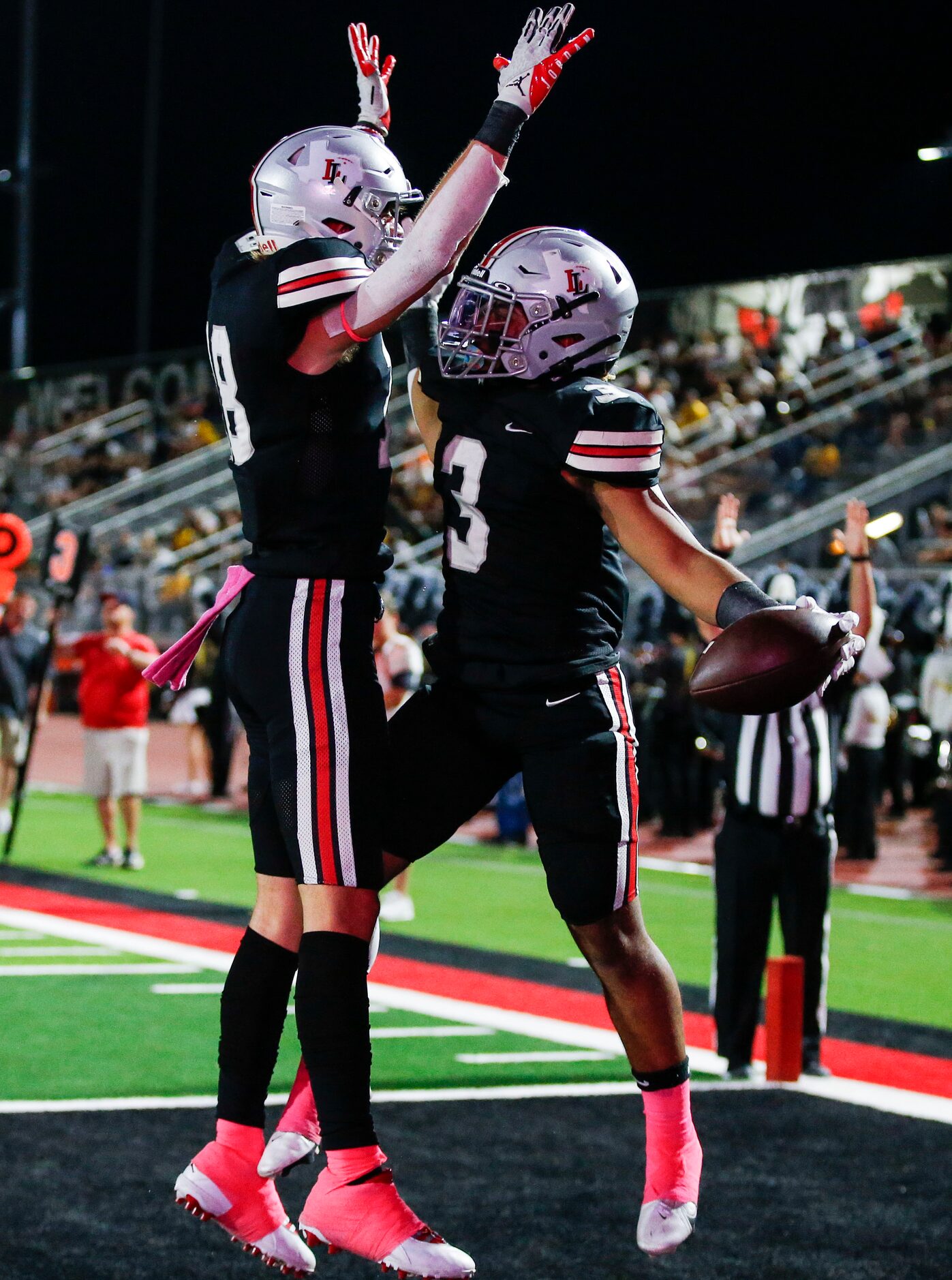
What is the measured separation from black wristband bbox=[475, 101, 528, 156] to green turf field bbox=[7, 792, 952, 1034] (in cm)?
519

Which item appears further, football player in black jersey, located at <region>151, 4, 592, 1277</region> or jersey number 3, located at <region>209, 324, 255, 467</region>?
jersey number 3, located at <region>209, 324, 255, 467</region>

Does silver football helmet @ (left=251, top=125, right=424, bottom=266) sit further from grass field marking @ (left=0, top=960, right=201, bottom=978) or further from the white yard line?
grass field marking @ (left=0, top=960, right=201, bottom=978)

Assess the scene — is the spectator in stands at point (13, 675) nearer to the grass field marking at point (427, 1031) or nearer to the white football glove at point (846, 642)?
the grass field marking at point (427, 1031)

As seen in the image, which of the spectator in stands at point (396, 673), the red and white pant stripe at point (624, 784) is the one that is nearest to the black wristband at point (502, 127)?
the red and white pant stripe at point (624, 784)

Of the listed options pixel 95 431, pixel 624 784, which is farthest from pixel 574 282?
pixel 95 431

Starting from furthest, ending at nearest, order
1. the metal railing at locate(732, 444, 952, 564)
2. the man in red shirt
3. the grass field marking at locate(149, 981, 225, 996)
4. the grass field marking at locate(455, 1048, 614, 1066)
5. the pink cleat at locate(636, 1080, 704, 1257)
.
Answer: the metal railing at locate(732, 444, 952, 564) → the man in red shirt → the grass field marking at locate(149, 981, 225, 996) → the grass field marking at locate(455, 1048, 614, 1066) → the pink cleat at locate(636, 1080, 704, 1257)

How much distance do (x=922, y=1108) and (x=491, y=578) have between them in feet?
11.1

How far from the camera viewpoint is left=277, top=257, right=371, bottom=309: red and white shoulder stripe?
9.30 ft

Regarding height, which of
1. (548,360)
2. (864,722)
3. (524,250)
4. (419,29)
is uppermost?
(419,29)

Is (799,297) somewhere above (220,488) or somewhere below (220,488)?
above

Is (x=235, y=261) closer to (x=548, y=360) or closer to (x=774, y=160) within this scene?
(x=548, y=360)

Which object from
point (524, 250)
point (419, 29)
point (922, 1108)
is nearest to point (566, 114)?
point (419, 29)

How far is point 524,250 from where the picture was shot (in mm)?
3057

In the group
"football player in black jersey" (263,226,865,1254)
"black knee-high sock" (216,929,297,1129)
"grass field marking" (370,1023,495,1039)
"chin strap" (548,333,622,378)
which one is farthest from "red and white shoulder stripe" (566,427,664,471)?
"grass field marking" (370,1023,495,1039)
